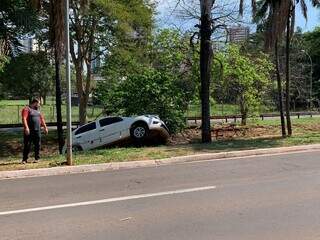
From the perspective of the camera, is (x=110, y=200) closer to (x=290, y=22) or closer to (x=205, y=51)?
(x=205, y=51)

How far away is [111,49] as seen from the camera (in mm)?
34906

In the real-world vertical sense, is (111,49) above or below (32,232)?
above

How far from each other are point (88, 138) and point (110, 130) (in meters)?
0.94

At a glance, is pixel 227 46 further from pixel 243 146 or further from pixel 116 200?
pixel 116 200

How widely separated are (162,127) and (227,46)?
12830 millimetres

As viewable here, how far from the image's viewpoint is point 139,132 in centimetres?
2314

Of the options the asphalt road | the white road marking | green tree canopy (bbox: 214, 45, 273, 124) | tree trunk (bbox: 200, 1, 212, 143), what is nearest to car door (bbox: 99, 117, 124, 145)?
tree trunk (bbox: 200, 1, 212, 143)

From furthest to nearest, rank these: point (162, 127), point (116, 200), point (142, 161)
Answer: point (162, 127)
point (142, 161)
point (116, 200)

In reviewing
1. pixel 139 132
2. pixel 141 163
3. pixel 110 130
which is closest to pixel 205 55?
pixel 139 132

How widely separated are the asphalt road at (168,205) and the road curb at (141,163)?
2.07 feet

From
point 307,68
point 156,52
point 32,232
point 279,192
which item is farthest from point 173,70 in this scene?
point 307,68

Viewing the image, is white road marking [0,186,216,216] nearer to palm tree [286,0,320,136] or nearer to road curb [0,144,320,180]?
road curb [0,144,320,180]

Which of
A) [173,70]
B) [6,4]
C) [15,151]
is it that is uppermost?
[6,4]

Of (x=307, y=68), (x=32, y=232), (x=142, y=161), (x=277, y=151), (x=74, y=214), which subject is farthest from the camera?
(x=307, y=68)
